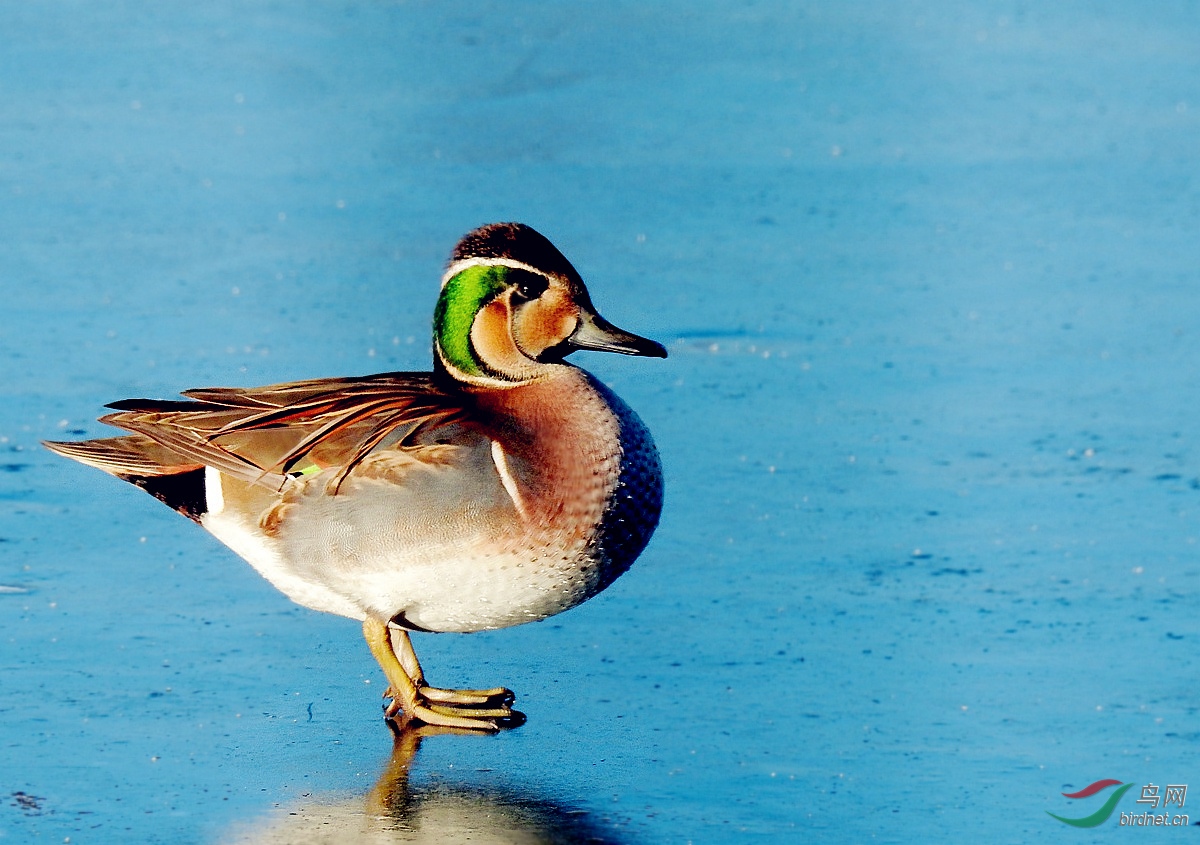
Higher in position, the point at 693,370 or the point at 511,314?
the point at 693,370

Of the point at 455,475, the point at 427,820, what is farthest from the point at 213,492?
the point at 427,820

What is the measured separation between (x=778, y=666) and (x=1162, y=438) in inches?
71.4

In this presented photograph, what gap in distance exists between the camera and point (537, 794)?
3.54 m

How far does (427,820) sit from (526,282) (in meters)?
1.19

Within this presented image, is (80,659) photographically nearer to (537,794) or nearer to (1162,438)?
(537,794)

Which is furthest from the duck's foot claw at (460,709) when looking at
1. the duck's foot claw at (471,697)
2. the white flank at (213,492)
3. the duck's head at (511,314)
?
the duck's head at (511,314)

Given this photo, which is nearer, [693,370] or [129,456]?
[129,456]

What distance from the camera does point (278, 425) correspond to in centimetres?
408

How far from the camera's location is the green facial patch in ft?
13.2

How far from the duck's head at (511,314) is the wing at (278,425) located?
0.12 meters

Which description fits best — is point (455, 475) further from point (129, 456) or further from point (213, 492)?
point (129, 456)

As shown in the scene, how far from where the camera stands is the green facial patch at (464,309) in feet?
13.2

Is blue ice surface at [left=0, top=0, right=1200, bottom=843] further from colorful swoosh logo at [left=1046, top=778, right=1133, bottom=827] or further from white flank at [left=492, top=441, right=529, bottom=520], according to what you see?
white flank at [left=492, top=441, right=529, bottom=520]

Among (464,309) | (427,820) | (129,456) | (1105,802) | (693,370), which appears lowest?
(427,820)
